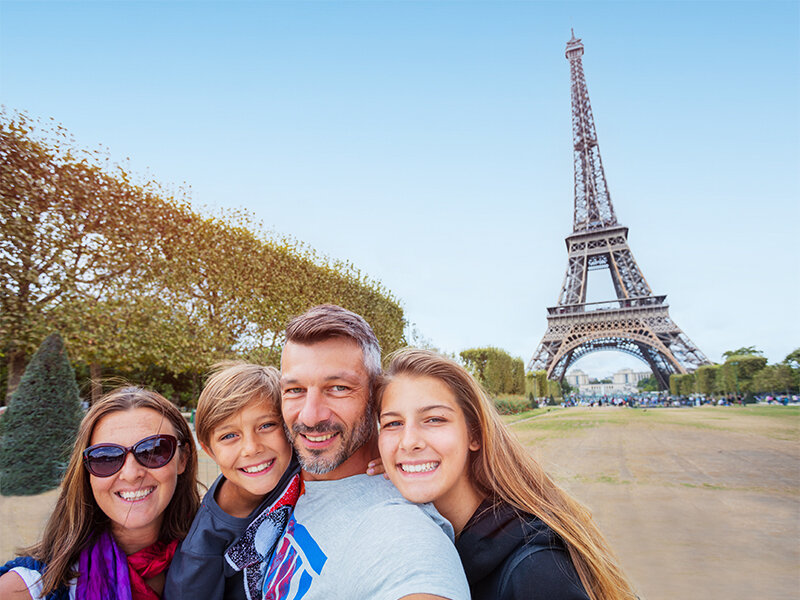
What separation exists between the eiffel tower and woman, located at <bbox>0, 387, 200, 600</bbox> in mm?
39884

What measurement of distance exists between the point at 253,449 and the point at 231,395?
263 mm

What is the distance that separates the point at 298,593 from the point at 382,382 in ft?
2.71

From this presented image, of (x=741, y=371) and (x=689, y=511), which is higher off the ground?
(x=741, y=371)

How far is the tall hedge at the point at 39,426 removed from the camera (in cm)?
616

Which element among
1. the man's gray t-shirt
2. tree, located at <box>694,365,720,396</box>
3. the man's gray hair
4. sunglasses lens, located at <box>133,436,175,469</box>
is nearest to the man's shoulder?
the man's gray t-shirt

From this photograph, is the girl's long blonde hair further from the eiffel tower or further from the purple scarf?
the eiffel tower

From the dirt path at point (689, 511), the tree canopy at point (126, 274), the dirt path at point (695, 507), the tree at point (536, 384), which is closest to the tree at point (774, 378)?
the tree at point (536, 384)

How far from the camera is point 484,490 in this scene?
75.4 inches

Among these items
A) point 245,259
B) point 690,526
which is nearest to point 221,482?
point 690,526

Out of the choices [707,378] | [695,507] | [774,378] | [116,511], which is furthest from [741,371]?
[116,511]

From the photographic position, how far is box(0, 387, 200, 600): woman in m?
1.90

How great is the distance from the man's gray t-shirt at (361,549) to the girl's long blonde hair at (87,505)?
82 cm

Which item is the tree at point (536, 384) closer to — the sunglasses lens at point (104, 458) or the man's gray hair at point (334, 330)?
the man's gray hair at point (334, 330)

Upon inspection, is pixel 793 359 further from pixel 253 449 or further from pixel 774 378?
pixel 253 449
